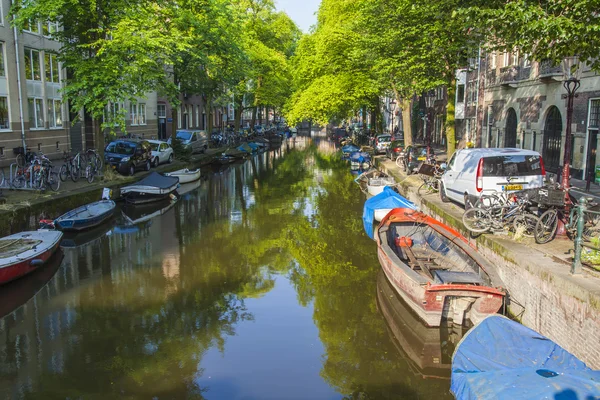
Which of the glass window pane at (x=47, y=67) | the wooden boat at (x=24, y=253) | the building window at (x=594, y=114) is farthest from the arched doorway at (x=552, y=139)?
the glass window pane at (x=47, y=67)

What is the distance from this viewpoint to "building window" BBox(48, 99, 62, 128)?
102 ft

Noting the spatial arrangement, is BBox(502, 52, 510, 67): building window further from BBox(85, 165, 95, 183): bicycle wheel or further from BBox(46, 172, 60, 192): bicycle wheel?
BBox(46, 172, 60, 192): bicycle wheel

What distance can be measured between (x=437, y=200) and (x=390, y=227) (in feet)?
16.9

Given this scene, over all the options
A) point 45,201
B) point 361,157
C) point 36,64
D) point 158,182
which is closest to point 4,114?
point 36,64

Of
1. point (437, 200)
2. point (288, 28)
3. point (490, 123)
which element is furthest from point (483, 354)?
point (288, 28)

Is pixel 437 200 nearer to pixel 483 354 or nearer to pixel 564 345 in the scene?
pixel 564 345

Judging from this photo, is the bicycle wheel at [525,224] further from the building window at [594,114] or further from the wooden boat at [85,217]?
the wooden boat at [85,217]

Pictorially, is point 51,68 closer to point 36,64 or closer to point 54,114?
point 36,64

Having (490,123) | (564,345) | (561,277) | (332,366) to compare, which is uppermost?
(490,123)

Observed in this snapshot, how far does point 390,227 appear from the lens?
14.0 metres

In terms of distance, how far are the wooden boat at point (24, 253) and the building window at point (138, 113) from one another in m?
30.4

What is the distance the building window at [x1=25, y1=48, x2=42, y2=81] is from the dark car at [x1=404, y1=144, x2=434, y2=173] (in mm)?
21234

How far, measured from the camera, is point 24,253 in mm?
12492

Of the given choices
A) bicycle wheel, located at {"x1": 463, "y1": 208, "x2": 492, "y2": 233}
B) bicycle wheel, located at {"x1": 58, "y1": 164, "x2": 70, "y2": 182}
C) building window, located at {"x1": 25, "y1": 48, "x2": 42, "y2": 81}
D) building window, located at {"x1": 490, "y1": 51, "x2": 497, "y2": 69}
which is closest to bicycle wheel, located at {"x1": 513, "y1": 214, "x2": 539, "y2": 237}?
bicycle wheel, located at {"x1": 463, "y1": 208, "x2": 492, "y2": 233}
